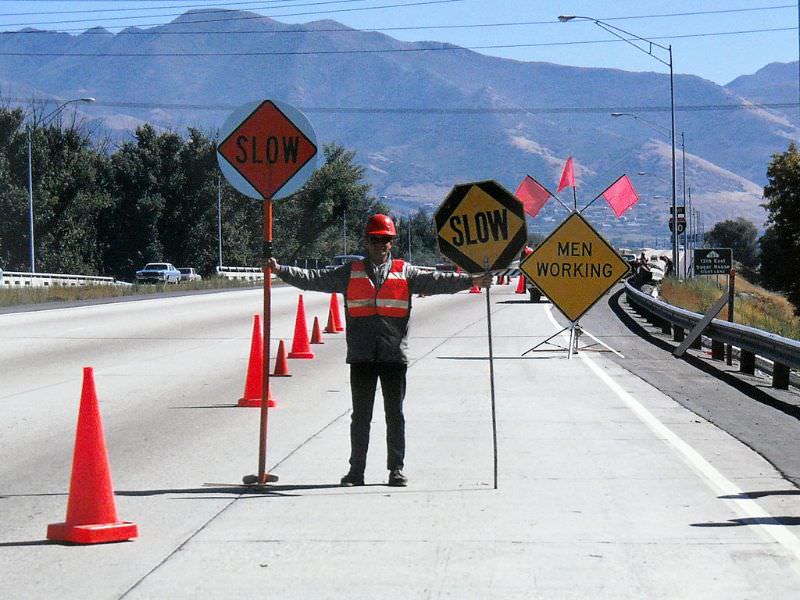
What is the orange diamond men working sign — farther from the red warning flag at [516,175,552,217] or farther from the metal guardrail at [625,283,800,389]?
the red warning flag at [516,175,552,217]

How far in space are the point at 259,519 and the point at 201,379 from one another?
9646 millimetres

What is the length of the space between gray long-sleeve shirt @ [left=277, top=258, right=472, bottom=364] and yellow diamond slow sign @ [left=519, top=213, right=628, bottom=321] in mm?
8145

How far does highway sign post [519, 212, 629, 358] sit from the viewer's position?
18.2 meters

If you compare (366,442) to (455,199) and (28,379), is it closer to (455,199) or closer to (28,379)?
(455,199)

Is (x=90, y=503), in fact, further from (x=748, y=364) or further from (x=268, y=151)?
(x=748, y=364)

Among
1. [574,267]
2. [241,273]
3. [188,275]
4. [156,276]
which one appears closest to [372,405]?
[574,267]

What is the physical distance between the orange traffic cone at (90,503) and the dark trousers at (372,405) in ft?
7.07

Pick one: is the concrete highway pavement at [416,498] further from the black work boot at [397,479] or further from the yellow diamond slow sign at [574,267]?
the yellow diamond slow sign at [574,267]

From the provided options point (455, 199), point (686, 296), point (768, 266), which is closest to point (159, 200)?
point (768, 266)

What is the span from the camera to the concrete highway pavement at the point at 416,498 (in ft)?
23.6

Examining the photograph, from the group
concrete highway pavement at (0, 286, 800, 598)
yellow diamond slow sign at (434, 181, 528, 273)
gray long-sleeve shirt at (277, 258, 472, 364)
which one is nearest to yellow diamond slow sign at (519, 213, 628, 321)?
concrete highway pavement at (0, 286, 800, 598)

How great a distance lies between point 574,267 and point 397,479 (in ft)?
30.4

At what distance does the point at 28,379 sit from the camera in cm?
1812

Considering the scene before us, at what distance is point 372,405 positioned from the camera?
10016 mm
